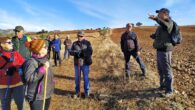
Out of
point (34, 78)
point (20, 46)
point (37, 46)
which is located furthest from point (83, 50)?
point (34, 78)

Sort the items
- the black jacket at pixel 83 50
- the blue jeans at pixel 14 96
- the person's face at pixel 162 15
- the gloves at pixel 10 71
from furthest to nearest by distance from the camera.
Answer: the black jacket at pixel 83 50 < the person's face at pixel 162 15 < the blue jeans at pixel 14 96 < the gloves at pixel 10 71

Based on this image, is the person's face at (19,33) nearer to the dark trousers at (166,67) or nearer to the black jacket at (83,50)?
the black jacket at (83,50)

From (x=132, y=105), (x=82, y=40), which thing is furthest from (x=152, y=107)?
(x=82, y=40)

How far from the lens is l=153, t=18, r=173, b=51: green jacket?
28.8 ft

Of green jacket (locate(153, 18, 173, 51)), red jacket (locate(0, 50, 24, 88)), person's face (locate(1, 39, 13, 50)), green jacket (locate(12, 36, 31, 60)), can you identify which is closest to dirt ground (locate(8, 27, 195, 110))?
green jacket (locate(153, 18, 173, 51))

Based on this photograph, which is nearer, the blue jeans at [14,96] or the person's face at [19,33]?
the blue jeans at [14,96]

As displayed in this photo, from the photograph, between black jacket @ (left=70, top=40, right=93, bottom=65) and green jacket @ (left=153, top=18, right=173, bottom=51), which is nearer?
green jacket @ (left=153, top=18, right=173, bottom=51)

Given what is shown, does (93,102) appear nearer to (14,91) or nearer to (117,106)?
(117,106)

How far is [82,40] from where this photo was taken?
1059cm

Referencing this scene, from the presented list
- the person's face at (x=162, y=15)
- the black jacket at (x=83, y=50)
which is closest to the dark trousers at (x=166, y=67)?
the person's face at (x=162, y=15)

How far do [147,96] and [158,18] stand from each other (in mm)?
2191

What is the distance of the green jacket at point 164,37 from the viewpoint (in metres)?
8.76

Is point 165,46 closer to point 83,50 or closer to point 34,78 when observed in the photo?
point 83,50

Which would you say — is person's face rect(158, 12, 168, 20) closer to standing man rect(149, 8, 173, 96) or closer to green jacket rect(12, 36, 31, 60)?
standing man rect(149, 8, 173, 96)
